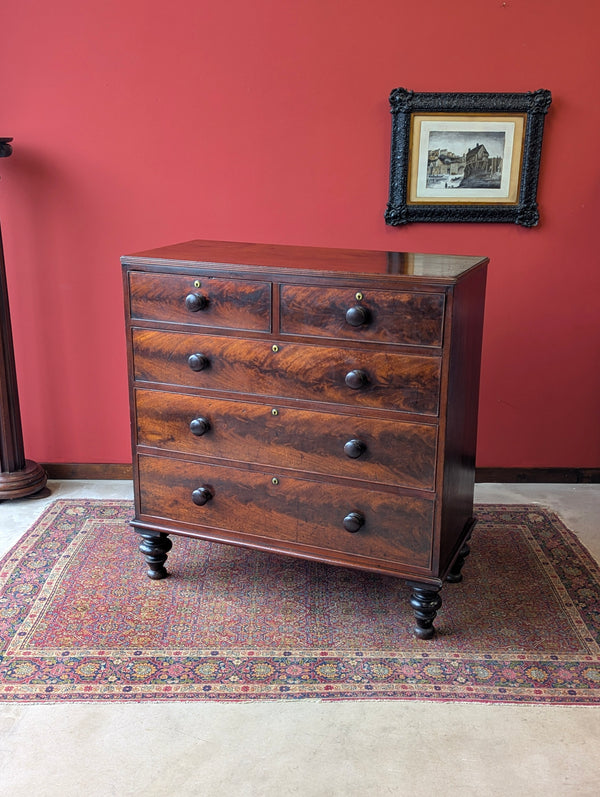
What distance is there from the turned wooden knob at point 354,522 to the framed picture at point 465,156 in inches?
55.7

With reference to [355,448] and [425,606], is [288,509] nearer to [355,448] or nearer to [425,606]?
[355,448]

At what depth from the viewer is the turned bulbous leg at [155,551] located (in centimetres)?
291

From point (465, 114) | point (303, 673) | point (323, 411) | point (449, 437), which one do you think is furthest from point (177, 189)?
point (303, 673)

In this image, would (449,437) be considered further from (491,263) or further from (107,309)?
(107,309)

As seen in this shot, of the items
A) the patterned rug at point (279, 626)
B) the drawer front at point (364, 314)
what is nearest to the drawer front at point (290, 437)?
the drawer front at point (364, 314)

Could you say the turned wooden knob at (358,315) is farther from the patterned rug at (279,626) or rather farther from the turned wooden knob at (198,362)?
the patterned rug at (279,626)

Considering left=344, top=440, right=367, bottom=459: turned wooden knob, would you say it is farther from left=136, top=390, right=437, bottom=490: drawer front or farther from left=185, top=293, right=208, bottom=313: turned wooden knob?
left=185, top=293, right=208, bottom=313: turned wooden knob

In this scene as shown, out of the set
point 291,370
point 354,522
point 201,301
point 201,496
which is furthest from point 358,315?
point 201,496

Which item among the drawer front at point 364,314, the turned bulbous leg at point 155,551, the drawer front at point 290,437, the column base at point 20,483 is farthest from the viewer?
the column base at point 20,483

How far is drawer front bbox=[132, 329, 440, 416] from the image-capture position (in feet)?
7.82

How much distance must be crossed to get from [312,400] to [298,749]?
3.14ft

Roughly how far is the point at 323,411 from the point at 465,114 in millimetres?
1512

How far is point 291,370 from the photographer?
2521mm

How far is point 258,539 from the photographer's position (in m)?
2.73
